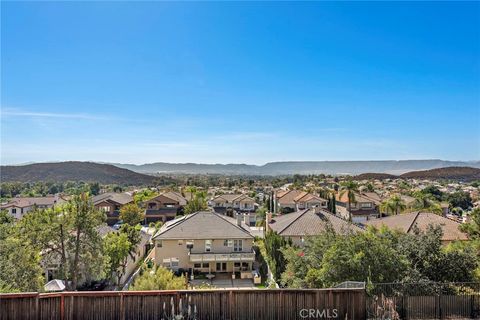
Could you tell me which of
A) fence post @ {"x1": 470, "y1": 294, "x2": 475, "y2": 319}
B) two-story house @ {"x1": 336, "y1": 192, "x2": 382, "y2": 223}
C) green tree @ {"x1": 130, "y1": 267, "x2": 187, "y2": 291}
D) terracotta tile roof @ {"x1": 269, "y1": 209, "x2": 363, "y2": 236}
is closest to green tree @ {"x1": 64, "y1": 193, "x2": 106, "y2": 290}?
green tree @ {"x1": 130, "y1": 267, "x2": 187, "y2": 291}

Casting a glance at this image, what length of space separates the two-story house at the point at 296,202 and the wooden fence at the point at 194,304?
47.5m

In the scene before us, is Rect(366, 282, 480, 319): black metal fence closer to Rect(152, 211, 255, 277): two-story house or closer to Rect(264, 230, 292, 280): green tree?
Rect(264, 230, 292, 280): green tree

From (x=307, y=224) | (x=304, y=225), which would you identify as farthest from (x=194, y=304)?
(x=307, y=224)

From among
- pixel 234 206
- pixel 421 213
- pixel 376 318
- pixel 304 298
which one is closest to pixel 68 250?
pixel 304 298

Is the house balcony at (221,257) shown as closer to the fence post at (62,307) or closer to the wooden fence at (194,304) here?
the wooden fence at (194,304)

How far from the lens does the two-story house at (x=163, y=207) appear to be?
5809cm

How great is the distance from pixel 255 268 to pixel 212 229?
4.99 m

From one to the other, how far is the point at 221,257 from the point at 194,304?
16.7 meters

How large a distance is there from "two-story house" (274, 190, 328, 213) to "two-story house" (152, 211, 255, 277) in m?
31.4

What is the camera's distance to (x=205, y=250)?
26188mm

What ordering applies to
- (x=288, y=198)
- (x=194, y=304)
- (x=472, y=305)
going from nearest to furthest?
(x=194, y=304) → (x=472, y=305) → (x=288, y=198)

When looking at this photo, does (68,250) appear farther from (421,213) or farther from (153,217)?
(153,217)

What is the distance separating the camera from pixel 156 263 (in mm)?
25812

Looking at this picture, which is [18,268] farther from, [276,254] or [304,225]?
[304,225]
